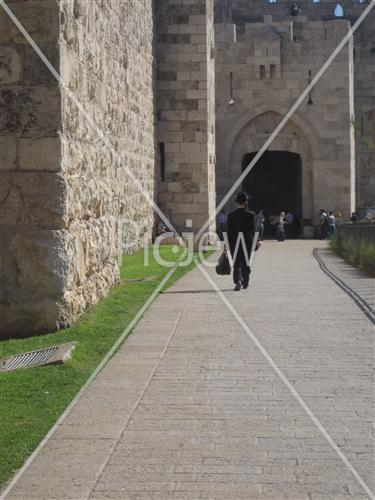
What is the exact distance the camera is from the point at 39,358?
6281mm

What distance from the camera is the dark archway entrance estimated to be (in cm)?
3056

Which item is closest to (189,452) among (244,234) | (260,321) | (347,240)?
(260,321)

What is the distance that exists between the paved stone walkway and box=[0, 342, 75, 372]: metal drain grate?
38cm

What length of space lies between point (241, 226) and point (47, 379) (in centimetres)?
593

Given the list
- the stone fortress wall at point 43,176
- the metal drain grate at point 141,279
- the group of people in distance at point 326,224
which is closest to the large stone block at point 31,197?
the stone fortress wall at point 43,176

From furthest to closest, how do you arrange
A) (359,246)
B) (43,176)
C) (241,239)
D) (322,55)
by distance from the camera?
1. (322,55)
2. (359,246)
3. (241,239)
4. (43,176)

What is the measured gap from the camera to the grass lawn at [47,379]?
4438 millimetres

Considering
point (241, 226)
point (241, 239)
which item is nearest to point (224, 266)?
point (241, 239)

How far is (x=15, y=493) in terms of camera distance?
12.2 ft

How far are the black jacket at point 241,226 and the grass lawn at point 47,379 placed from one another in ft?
7.24

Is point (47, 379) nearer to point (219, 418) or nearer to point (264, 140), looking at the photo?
point (219, 418)

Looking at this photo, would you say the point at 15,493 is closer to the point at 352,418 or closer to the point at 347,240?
the point at 352,418

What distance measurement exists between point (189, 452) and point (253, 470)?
0.39 metres

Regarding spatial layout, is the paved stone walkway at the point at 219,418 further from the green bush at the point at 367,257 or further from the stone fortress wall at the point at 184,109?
the stone fortress wall at the point at 184,109
